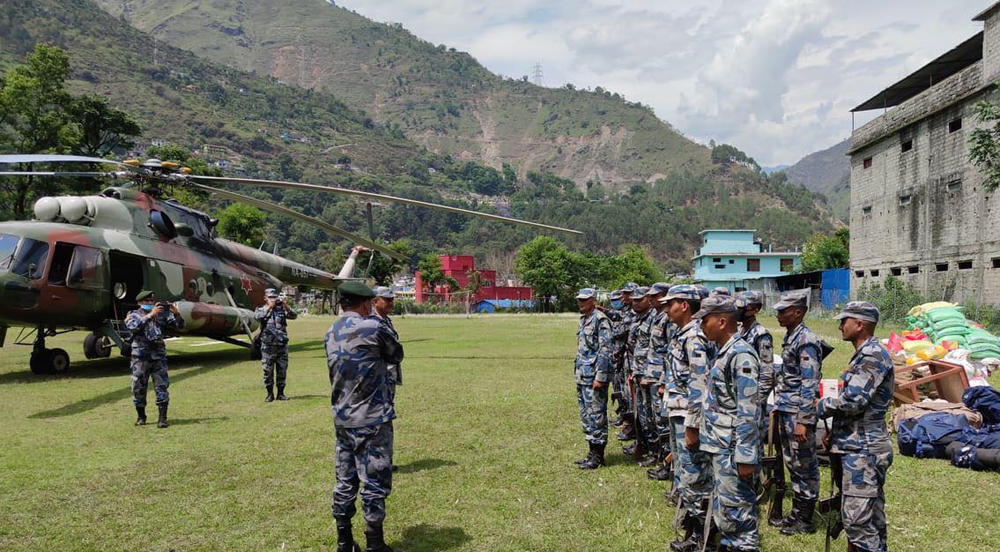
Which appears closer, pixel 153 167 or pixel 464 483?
pixel 464 483

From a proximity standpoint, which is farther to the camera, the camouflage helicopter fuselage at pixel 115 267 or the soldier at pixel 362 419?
the camouflage helicopter fuselage at pixel 115 267

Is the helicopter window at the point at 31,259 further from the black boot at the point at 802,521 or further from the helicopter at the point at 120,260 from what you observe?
the black boot at the point at 802,521

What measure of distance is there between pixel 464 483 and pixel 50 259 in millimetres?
11559

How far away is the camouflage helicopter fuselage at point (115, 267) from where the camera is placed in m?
12.3

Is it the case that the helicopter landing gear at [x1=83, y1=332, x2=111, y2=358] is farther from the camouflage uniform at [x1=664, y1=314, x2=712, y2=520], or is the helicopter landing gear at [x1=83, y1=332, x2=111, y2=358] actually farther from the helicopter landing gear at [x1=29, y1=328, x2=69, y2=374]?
the camouflage uniform at [x1=664, y1=314, x2=712, y2=520]

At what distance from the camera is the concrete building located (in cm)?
2262

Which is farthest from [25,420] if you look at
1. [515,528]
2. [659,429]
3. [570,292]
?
[570,292]

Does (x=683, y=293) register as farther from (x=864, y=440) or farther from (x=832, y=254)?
(x=832, y=254)

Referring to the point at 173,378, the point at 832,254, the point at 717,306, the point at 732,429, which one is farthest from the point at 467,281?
the point at 732,429

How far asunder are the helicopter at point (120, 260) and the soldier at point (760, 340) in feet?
19.5

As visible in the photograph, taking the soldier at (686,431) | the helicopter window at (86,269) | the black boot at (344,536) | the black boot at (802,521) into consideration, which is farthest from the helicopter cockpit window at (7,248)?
the black boot at (802,521)

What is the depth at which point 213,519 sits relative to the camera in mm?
5289

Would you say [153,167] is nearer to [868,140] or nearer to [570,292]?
[868,140]

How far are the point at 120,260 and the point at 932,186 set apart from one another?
30867 mm
